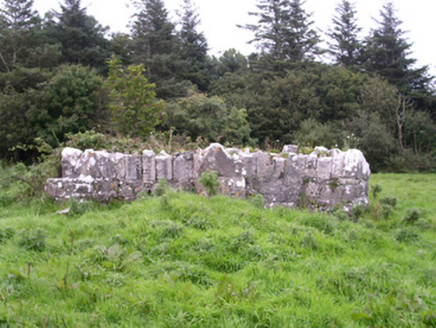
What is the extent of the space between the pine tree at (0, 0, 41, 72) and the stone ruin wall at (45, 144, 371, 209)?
19.0 meters

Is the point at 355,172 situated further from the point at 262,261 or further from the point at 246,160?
the point at 262,261

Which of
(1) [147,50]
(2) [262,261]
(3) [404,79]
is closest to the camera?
(2) [262,261]

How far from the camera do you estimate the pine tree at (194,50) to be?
3309 centimetres

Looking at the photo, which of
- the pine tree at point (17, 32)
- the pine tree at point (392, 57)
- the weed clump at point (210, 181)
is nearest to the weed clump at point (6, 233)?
the weed clump at point (210, 181)

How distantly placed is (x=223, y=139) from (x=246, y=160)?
11616mm

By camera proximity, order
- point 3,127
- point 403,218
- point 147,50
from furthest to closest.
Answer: point 147,50
point 3,127
point 403,218

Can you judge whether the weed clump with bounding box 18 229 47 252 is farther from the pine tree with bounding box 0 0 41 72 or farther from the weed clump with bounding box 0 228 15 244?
the pine tree with bounding box 0 0 41 72

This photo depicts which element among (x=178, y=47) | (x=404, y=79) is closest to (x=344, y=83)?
(x=404, y=79)

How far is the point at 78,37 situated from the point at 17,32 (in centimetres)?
453

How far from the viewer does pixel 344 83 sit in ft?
86.4

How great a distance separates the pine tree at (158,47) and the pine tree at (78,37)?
9.10 ft

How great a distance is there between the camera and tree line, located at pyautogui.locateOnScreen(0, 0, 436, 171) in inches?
650

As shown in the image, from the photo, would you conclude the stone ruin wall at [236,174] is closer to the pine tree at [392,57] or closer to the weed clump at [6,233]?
the weed clump at [6,233]

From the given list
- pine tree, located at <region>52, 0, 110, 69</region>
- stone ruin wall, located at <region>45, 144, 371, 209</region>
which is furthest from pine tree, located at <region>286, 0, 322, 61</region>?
stone ruin wall, located at <region>45, 144, 371, 209</region>
